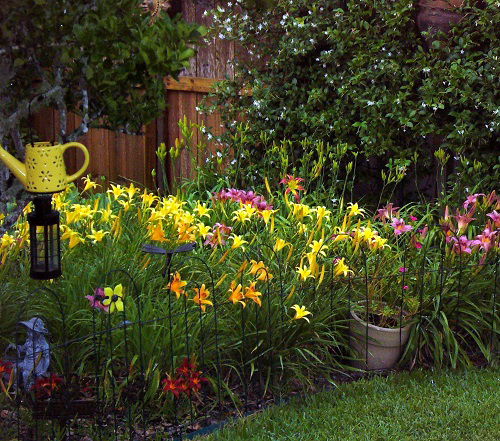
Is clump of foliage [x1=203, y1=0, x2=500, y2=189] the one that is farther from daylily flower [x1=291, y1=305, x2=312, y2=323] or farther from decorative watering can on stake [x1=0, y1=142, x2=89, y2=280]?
decorative watering can on stake [x1=0, y1=142, x2=89, y2=280]

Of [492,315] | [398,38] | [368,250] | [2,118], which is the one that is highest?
[398,38]

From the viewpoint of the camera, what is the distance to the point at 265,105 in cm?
694

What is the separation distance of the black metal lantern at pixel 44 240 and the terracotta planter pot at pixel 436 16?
3.54 meters

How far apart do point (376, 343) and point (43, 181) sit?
202cm

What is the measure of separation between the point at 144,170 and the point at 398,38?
3.00m

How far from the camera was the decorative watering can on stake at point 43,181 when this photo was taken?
11.1 feet

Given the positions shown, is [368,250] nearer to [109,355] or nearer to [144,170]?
[109,355]

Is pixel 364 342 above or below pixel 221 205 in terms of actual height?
below

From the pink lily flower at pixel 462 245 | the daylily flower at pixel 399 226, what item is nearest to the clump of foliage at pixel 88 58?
the daylily flower at pixel 399 226

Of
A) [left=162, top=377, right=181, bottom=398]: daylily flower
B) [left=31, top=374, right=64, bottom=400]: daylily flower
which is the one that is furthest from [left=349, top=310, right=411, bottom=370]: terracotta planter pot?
[left=31, top=374, right=64, bottom=400]: daylily flower

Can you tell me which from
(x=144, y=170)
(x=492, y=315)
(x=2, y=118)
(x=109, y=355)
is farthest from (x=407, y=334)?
(x=144, y=170)

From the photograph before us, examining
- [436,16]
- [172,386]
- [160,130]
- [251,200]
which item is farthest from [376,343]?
[160,130]

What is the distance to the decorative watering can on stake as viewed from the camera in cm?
339

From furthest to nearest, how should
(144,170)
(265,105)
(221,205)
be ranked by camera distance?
1. (144,170)
2. (265,105)
3. (221,205)
